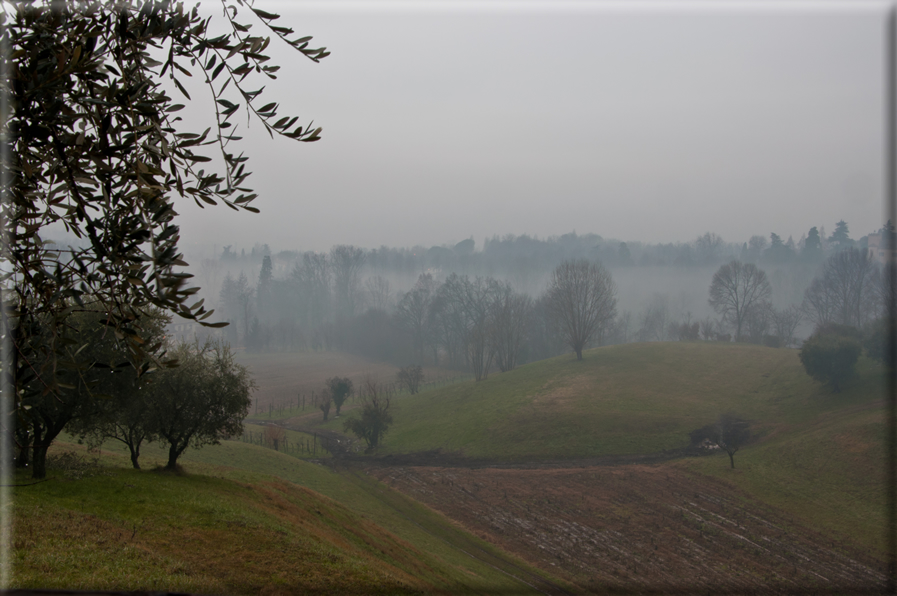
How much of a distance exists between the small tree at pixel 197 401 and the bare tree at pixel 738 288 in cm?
7478

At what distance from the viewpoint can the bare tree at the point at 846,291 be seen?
Result: 63.4m

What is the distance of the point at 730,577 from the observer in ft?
56.9

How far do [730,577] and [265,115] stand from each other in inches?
848

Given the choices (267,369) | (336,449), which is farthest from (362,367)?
(336,449)

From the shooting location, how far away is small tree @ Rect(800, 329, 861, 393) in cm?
3816

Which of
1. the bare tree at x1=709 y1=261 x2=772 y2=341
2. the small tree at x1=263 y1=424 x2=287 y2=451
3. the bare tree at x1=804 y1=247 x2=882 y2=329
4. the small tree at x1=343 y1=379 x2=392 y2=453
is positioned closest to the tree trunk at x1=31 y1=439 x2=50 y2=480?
the small tree at x1=263 y1=424 x2=287 y2=451

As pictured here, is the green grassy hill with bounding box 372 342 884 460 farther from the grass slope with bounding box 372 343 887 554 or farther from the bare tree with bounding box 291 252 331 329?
the bare tree with bounding box 291 252 331 329

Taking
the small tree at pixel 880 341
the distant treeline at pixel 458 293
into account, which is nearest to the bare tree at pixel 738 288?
the distant treeline at pixel 458 293

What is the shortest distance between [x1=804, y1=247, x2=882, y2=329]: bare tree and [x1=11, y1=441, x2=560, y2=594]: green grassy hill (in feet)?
225

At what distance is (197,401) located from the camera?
18.0 m

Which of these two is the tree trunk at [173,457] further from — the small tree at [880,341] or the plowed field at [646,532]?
the small tree at [880,341]

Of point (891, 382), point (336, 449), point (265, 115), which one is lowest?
point (336, 449)

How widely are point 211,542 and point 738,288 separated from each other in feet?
272

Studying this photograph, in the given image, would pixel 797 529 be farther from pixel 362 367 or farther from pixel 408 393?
pixel 362 367
